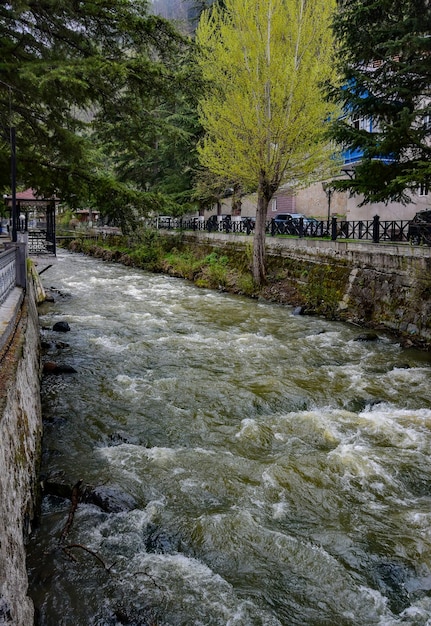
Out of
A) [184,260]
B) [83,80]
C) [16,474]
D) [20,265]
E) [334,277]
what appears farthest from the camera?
[184,260]

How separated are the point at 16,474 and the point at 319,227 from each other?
20.4 metres

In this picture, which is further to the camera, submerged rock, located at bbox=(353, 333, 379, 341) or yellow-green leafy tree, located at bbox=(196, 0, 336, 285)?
yellow-green leafy tree, located at bbox=(196, 0, 336, 285)

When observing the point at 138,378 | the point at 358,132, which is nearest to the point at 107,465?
the point at 138,378

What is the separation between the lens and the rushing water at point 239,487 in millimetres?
4547

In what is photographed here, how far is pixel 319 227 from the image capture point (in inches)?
914

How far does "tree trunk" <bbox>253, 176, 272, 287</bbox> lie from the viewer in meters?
20.4

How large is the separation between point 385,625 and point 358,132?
37.9 ft

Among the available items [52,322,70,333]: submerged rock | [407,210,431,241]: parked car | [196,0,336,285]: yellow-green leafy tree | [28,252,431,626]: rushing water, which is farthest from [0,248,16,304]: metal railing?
[196,0,336,285]: yellow-green leafy tree

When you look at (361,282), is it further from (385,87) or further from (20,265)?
(20,265)

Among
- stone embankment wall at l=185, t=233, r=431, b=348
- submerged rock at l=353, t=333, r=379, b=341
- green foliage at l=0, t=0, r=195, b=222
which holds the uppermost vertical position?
green foliage at l=0, t=0, r=195, b=222

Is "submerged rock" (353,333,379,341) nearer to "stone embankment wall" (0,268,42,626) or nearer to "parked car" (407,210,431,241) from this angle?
"parked car" (407,210,431,241)

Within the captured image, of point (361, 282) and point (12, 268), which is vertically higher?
point (12, 268)

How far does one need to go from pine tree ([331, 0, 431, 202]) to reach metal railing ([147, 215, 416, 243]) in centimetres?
257

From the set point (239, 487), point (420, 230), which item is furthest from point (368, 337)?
point (239, 487)
